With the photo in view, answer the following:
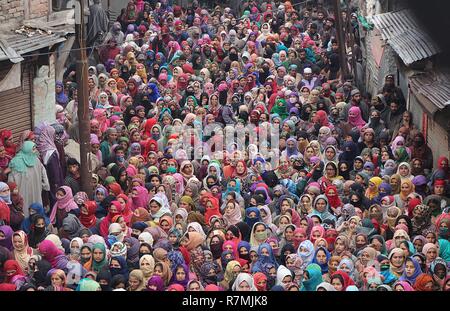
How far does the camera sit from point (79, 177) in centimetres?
1169

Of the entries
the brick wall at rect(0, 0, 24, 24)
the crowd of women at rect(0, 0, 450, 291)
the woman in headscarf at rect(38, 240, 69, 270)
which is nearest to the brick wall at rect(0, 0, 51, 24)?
the brick wall at rect(0, 0, 24, 24)

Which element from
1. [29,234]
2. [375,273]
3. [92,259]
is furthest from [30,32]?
[375,273]

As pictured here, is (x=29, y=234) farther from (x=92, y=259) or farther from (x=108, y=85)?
(x=108, y=85)

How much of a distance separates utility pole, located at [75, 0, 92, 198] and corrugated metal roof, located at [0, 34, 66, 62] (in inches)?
35.8

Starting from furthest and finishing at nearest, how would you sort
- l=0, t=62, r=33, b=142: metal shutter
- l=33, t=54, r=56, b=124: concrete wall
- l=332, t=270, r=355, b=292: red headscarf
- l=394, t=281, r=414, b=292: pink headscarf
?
l=33, t=54, r=56, b=124: concrete wall, l=0, t=62, r=33, b=142: metal shutter, l=332, t=270, r=355, b=292: red headscarf, l=394, t=281, r=414, b=292: pink headscarf

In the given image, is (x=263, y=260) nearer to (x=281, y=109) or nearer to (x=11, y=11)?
(x=11, y=11)

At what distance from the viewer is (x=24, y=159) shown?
36.1 ft

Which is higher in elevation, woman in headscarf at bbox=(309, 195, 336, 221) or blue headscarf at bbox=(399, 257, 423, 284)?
blue headscarf at bbox=(399, 257, 423, 284)

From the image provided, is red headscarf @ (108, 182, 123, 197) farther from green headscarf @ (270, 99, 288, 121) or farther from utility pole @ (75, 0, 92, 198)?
green headscarf @ (270, 99, 288, 121)

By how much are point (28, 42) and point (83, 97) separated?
1371 mm

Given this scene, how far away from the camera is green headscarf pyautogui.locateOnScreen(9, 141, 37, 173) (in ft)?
35.8

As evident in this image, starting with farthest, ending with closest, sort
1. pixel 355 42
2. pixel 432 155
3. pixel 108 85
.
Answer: pixel 355 42 < pixel 108 85 < pixel 432 155

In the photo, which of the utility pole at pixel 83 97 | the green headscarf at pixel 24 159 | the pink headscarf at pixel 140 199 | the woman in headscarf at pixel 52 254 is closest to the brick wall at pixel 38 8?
the utility pole at pixel 83 97
